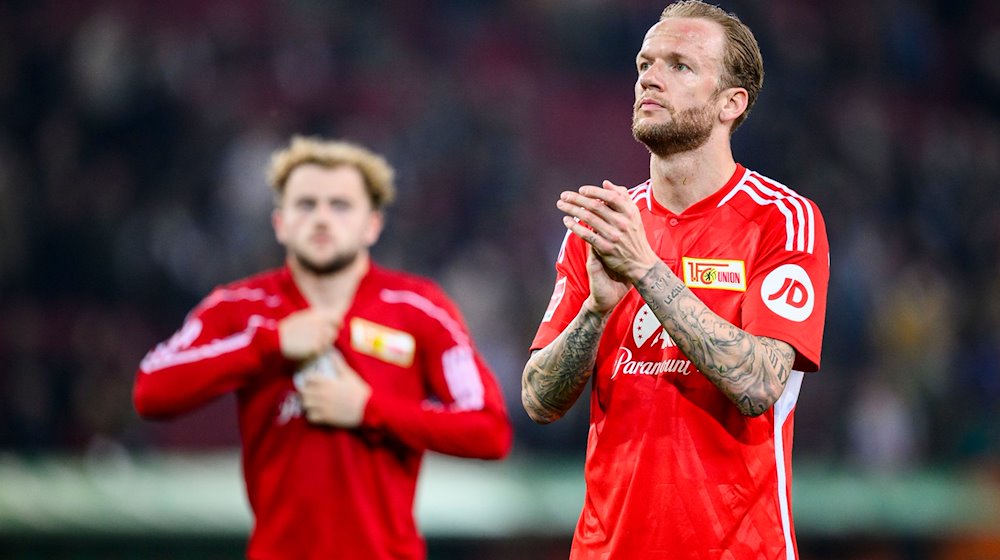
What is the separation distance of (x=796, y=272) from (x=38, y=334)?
8672 mm

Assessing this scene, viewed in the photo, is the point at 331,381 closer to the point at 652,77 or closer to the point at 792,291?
the point at 652,77

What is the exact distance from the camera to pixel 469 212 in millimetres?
13609

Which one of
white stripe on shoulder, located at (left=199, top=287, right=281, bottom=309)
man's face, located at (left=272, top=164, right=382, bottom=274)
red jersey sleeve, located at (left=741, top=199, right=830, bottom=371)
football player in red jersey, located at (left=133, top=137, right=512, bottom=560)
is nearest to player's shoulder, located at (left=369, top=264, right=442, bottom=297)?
football player in red jersey, located at (left=133, top=137, right=512, bottom=560)

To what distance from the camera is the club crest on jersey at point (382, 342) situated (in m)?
5.25

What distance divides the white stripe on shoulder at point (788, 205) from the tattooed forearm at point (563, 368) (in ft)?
1.74

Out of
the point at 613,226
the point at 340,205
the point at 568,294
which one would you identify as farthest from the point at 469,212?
the point at 613,226

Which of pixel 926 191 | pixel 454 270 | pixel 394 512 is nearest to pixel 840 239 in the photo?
pixel 926 191

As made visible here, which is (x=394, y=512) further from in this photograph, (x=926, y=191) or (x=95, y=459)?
(x=926, y=191)

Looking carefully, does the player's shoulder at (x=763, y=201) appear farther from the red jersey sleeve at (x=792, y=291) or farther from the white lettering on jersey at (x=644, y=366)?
the white lettering on jersey at (x=644, y=366)

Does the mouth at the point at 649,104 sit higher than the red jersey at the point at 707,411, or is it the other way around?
the mouth at the point at 649,104

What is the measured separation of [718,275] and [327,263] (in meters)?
2.06

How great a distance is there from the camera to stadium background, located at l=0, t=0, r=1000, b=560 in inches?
342

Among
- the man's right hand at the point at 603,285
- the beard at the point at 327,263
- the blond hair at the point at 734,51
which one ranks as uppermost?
the blond hair at the point at 734,51

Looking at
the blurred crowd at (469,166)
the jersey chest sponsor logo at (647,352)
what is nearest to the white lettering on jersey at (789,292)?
the jersey chest sponsor logo at (647,352)
